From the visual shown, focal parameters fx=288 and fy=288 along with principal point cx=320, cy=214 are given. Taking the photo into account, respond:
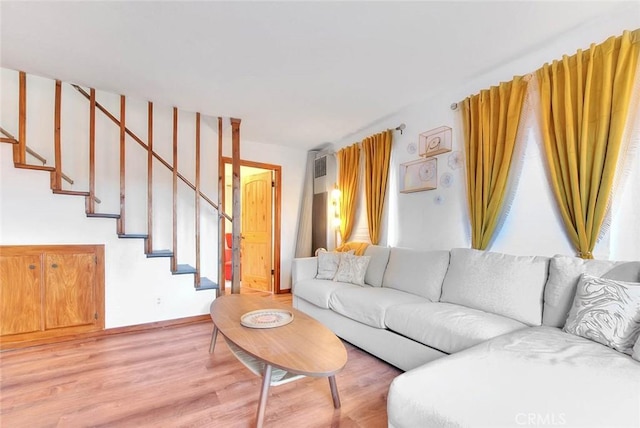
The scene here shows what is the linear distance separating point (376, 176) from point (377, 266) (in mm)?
1205

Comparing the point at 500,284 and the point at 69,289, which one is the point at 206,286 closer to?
the point at 69,289

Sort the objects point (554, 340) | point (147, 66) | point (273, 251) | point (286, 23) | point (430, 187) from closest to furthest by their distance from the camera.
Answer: point (554, 340)
point (286, 23)
point (147, 66)
point (430, 187)
point (273, 251)

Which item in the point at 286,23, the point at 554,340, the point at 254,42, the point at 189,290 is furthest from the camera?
the point at 189,290

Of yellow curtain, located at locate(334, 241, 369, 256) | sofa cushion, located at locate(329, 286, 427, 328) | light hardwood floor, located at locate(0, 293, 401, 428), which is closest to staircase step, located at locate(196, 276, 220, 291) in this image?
light hardwood floor, located at locate(0, 293, 401, 428)

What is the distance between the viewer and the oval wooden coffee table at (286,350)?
1349mm

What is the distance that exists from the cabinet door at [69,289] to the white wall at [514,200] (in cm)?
324

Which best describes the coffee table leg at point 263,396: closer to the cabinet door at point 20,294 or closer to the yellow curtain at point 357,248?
the yellow curtain at point 357,248

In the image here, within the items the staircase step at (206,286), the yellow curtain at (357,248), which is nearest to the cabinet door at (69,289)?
the staircase step at (206,286)

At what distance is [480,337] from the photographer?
1652 mm

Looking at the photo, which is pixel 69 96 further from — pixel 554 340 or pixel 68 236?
pixel 554 340

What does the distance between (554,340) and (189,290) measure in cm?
335

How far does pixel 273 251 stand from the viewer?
15.9ft

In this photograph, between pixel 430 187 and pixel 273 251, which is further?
pixel 273 251

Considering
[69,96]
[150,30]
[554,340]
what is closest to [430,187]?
[554,340]
